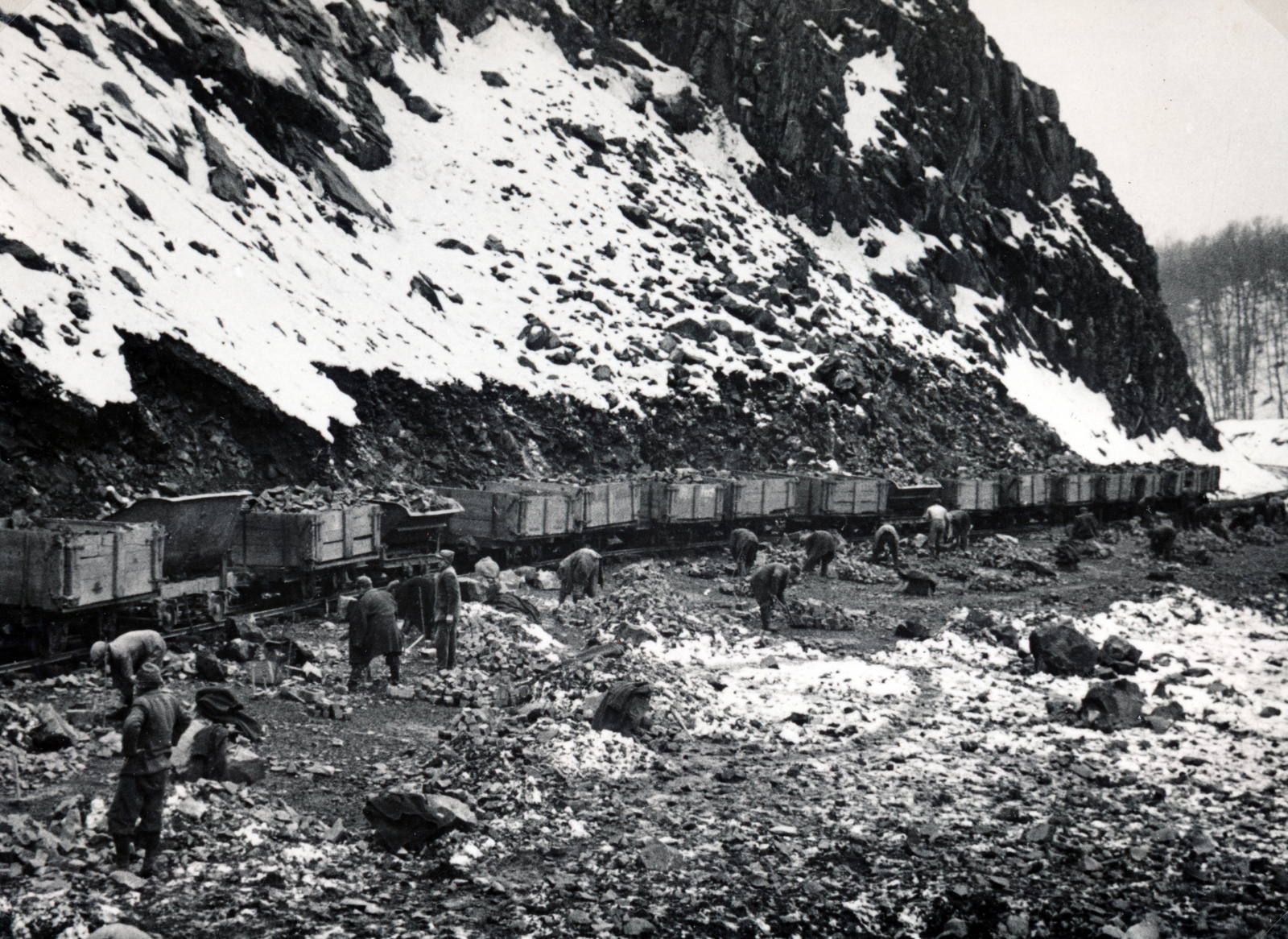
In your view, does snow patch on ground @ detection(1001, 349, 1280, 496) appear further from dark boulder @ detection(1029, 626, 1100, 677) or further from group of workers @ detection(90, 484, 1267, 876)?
dark boulder @ detection(1029, 626, 1100, 677)

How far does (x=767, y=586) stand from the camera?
45.2 feet

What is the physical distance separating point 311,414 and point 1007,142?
40669 millimetres

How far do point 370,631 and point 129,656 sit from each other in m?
2.18

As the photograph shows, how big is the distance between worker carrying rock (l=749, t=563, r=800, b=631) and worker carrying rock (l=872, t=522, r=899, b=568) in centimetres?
636

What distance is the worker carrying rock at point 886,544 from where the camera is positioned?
789 inches

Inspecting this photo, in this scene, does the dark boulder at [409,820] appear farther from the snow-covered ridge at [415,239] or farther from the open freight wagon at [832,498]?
the open freight wagon at [832,498]

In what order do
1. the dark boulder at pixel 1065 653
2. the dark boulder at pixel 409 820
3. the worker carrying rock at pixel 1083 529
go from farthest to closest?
the worker carrying rock at pixel 1083 529 → the dark boulder at pixel 1065 653 → the dark boulder at pixel 409 820

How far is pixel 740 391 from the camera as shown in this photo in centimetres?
3094

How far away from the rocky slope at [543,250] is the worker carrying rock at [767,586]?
9.65 m

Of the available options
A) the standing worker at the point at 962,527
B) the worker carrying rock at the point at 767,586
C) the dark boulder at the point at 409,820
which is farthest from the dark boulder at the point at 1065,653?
the standing worker at the point at 962,527

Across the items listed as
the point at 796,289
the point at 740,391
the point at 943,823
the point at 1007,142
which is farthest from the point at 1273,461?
the point at 943,823

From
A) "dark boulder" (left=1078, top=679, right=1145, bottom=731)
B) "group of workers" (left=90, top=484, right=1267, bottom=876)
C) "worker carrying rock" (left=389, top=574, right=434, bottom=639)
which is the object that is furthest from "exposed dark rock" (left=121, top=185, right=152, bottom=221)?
"dark boulder" (left=1078, top=679, right=1145, bottom=731)

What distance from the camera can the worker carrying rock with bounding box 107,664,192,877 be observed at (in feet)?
Answer: 18.8

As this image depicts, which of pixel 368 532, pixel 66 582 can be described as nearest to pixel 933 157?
pixel 368 532
